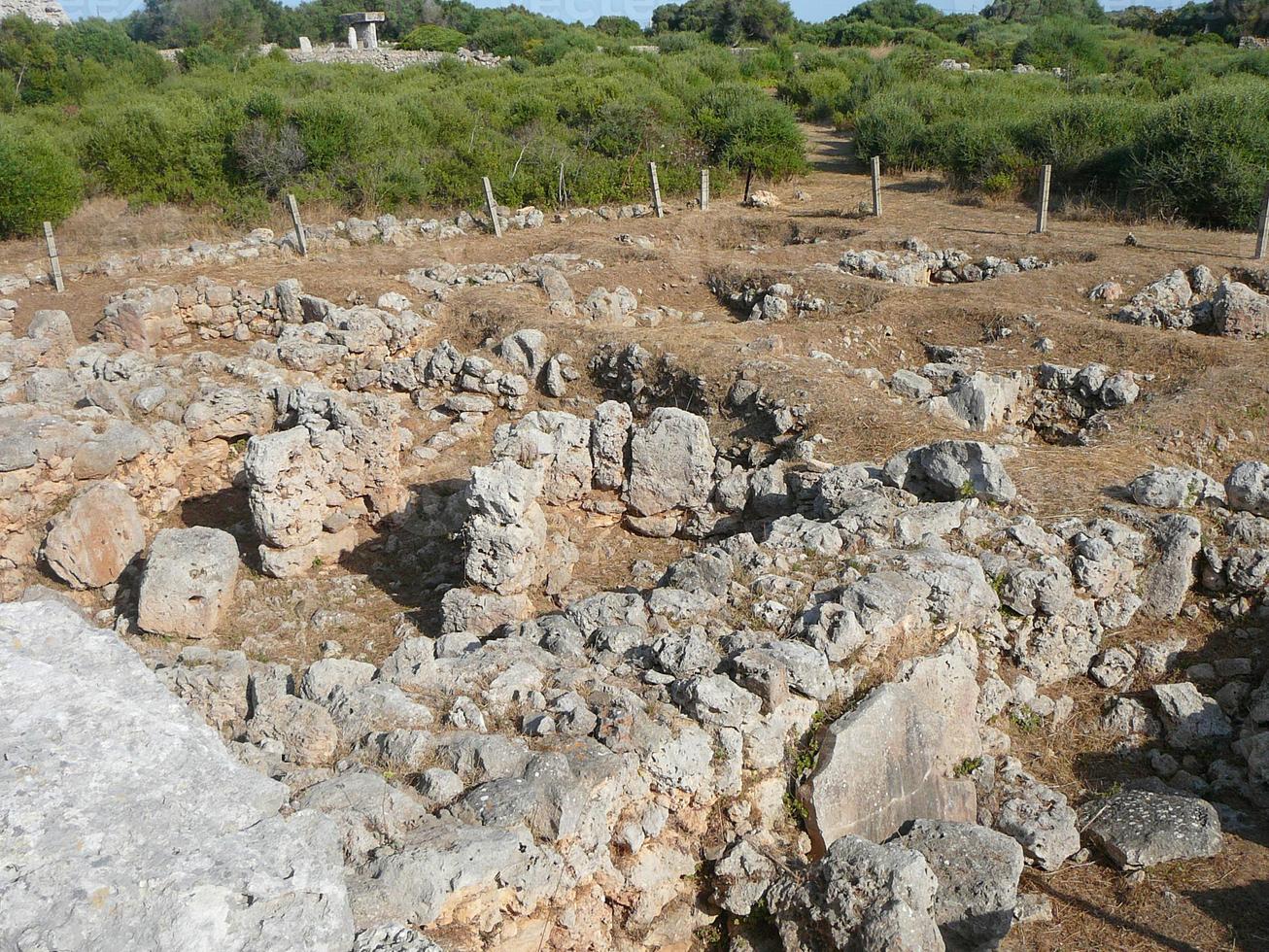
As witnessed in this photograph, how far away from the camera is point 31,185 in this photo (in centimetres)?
1858

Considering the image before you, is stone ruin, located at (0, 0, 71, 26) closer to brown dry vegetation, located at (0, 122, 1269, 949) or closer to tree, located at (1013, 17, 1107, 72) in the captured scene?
brown dry vegetation, located at (0, 122, 1269, 949)

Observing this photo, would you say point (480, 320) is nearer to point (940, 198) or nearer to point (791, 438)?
point (791, 438)

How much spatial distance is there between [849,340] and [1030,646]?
6.88 meters

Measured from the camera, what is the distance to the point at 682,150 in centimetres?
2392

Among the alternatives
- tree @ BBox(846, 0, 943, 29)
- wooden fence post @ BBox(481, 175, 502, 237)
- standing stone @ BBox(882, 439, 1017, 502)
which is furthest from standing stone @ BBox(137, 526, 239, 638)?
tree @ BBox(846, 0, 943, 29)

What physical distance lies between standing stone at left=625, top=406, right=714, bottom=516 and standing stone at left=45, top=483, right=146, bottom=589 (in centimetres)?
468

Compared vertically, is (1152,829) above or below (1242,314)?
below

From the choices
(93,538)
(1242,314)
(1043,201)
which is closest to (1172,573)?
(1242,314)

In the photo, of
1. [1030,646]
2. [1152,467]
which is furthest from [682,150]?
[1030,646]

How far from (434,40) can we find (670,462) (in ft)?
125

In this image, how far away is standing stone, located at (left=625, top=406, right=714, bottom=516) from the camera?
9133 millimetres

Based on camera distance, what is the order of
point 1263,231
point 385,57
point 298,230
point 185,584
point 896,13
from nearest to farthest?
1. point 185,584
2. point 1263,231
3. point 298,230
4. point 385,57
5. point 896,13

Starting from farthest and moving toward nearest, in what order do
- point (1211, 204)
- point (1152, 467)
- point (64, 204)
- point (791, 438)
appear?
point (64, 204), point (1211, 204), point (791, 438), point (1152, 467)

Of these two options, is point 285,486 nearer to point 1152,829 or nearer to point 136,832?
point 136,832
